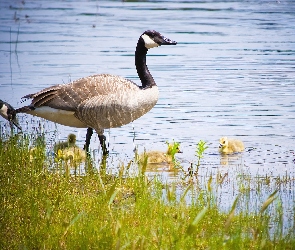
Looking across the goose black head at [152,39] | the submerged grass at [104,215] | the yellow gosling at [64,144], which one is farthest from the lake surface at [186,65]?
the goose black head at [152,39]

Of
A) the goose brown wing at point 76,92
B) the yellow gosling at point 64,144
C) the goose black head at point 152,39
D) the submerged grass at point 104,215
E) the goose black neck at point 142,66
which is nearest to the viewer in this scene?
the submerged grass at point 104,215

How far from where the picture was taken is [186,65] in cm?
1633

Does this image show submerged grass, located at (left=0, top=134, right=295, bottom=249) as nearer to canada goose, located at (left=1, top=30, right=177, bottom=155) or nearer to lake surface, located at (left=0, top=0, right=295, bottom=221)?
lake surface, located at (left=0, top=0, right=295, bottom=221)

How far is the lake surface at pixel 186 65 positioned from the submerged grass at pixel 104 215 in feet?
2.90

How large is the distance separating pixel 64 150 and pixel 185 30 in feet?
42.3

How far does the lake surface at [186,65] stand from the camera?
34.1ft

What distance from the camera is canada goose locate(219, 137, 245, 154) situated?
375 inches

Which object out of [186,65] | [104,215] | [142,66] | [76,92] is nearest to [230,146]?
[142,66]

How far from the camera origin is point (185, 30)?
842 inches

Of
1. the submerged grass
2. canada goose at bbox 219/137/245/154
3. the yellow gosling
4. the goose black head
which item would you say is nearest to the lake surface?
canada goose at bbox 219/137/245/154

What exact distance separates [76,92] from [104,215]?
3.39 m

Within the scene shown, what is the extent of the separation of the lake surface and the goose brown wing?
75 cm

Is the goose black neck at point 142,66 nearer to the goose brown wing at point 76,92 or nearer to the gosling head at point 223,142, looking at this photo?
the goose brown wing at point 76,92

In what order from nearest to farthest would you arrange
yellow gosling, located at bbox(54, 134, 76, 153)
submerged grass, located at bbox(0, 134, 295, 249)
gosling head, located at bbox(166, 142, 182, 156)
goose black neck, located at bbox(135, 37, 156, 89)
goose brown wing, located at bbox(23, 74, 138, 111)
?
1. submerged grass, located at bbox(0, 134, 295, 249)
2. gosling head, located at bbox(166, 142, 182, 156)
3. yellow gosling, located at bbox(54, 134, 76, 153)
4. goose brown wing, located at bbox(23, 74, 138, 111)
5. goose black neck, located at bbox(135, 37, 156, 89)
